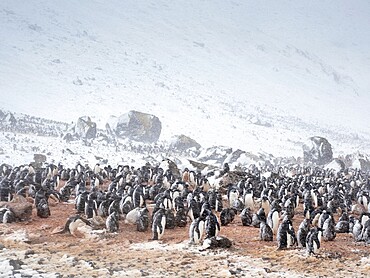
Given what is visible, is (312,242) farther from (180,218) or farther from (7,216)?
(7,216)

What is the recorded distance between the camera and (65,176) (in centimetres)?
2014

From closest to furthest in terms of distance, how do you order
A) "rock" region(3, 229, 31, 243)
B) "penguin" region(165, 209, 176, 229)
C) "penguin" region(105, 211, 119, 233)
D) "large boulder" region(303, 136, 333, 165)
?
1. "rock" region(3, 229, 31, 243)
2. "penguin" region(105, 211, 119, 233)
3. "penguin" region(165, 209, 176, 229)
4. "large boulder" region(303, 136, 333, 165)

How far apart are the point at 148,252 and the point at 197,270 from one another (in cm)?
156

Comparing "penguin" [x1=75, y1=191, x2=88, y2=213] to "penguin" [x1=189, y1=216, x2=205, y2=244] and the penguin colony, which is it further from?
"penguin" [x1=189, y1=216, x2=205, y2=244]

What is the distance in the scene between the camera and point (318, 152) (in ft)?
130

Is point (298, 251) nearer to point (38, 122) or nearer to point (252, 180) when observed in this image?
point (252, 180)

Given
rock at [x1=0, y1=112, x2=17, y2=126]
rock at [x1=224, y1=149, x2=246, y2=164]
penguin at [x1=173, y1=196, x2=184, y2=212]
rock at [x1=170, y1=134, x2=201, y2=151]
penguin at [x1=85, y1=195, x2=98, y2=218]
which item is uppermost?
rock at [x1=0, y1=112, x2=17, y2=126]

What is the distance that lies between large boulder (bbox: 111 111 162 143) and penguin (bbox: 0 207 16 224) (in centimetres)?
3661

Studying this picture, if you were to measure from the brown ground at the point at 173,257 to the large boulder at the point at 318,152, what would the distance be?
1208 inches

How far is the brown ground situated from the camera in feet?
23.3

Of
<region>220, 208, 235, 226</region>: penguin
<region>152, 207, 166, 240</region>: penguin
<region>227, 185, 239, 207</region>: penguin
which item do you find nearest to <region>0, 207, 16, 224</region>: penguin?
<region>152, 207, 166, 240</region>: penguin

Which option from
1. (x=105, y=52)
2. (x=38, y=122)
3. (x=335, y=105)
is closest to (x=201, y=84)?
(x=105, y=52)

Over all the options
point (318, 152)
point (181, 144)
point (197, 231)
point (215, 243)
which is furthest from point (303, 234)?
point (181, 144)

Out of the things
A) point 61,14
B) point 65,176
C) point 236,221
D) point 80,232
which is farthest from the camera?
point 61,14
